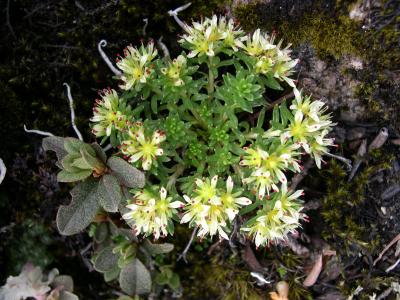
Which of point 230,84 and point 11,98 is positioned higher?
point 230,84

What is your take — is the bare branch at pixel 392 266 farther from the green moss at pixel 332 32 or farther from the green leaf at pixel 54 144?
the green leaf at pixel 54 144

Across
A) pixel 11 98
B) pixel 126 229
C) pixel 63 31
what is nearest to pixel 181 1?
pixel 63 31

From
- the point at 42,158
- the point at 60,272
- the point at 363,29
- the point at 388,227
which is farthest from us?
the point at 60,272

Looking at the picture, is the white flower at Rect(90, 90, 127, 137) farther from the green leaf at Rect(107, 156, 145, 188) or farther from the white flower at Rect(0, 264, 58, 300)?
the white flower at Rect(0, 264, 58, 300)

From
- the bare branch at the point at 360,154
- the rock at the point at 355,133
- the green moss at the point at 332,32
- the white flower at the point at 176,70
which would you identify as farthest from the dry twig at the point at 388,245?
the white flower at the point at 176,70

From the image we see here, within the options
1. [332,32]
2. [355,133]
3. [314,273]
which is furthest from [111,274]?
[332,32]

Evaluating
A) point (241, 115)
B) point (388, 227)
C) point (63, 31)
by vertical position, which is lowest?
point (388, 227)

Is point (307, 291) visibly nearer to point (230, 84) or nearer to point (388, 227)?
point (388, 227)
